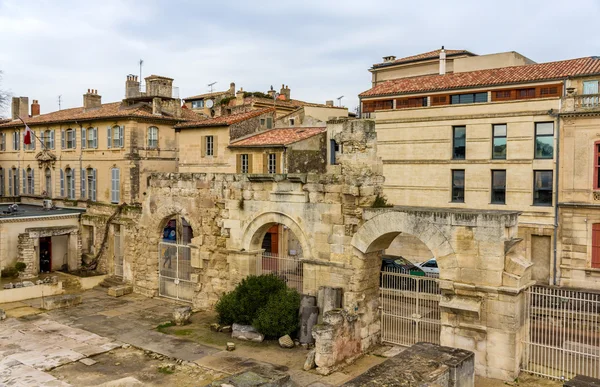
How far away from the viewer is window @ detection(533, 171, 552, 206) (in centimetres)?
2308

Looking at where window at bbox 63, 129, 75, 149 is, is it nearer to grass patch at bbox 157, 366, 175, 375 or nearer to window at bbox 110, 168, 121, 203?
window at bbox 110, 168, 121, 203

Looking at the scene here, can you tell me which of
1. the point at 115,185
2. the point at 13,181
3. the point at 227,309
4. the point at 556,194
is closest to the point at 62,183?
the point at 115,185

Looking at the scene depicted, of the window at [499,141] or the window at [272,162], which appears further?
the window at [272,162]

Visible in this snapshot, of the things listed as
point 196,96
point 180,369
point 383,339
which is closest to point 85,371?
point 180,369

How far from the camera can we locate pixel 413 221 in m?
12.8

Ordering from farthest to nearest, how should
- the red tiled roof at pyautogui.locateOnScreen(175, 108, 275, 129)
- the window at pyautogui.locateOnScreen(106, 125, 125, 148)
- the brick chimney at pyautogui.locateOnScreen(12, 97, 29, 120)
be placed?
the brick chimney at pyautogui.locateOnScreen(12, 97, 29, 120)
the red tiled roof at pyautogui.locateOnScreen(175, 108, 275, 129)
the window at pyautogui.locateOnScreen(106, 125, 125, 148)

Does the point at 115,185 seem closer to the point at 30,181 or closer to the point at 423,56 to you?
the point at 30,181

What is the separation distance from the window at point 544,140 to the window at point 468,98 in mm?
2940

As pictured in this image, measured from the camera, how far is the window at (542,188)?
23.1 metres

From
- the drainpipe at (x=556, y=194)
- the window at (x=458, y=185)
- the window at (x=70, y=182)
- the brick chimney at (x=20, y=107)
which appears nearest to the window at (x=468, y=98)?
the window at (x=458, y=185)

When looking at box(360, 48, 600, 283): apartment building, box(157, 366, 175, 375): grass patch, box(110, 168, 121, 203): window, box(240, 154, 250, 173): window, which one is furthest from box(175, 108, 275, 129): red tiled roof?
box(157, 366, 175, 375): grass patch

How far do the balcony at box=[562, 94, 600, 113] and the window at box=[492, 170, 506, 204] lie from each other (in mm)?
3728

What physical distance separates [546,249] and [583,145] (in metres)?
4.70

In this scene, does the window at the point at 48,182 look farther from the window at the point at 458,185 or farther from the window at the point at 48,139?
the window at the point at 458,185
